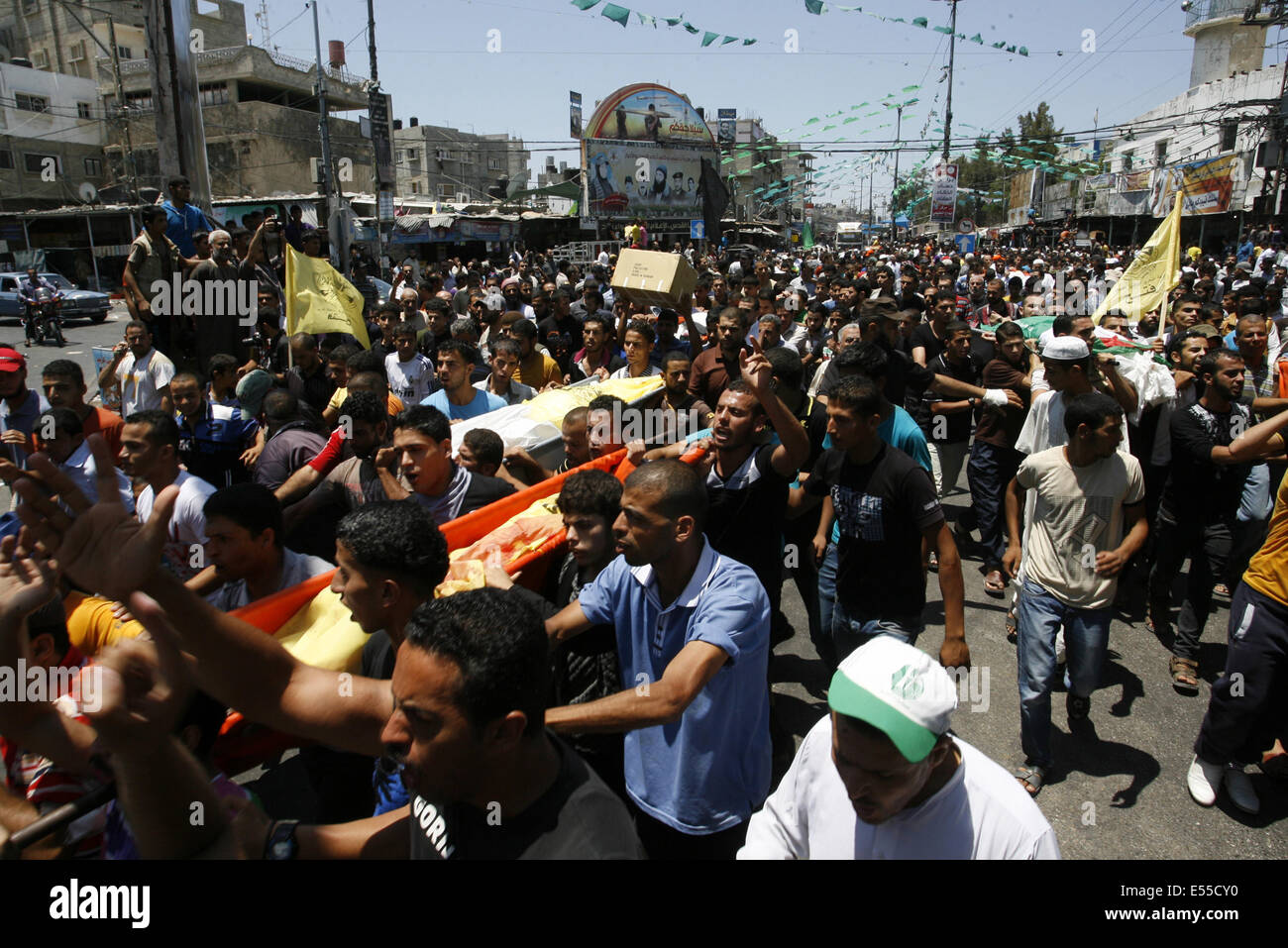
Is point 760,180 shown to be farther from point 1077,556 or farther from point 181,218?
point 1077,556

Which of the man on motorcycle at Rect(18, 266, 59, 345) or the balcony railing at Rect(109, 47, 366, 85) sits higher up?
the balcony railing at Rect(109, 47, 366, 85)

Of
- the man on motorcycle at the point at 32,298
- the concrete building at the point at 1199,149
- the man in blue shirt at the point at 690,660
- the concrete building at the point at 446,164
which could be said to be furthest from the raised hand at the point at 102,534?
the concrete building at the point at 446,164

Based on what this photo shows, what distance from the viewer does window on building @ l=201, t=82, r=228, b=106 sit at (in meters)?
39.0

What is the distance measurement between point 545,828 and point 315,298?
6164 millimetres

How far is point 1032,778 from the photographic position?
3.50 m

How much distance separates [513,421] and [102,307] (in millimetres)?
22080

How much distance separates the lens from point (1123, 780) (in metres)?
3.57

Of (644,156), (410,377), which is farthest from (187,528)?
(644,156)

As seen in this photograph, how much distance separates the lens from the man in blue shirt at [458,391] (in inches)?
202

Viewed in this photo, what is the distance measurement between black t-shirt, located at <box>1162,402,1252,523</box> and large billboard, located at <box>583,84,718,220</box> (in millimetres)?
36015

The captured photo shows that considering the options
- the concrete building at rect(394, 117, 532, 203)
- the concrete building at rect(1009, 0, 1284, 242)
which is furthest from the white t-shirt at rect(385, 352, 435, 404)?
the concrete building at rect(394, 117, 532, 203)

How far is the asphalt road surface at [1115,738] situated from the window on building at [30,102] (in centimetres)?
4503

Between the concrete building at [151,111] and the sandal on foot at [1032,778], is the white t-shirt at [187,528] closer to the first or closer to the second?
the sandal on foot at [1032,778]

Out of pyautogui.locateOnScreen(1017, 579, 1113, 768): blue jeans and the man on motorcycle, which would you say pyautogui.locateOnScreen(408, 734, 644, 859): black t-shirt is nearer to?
pyautogui.locateOnScreen(1017, 579, 1113, 768): blue jeans
